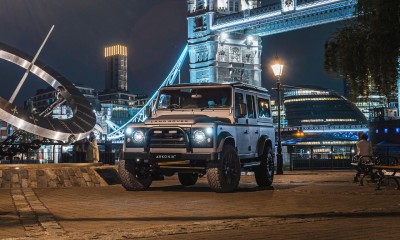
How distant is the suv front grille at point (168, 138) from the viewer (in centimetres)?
1342

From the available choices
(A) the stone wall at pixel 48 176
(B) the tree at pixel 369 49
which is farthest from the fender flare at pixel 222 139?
(B) the tree at pixel 369 49

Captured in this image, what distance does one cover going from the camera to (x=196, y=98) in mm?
14625

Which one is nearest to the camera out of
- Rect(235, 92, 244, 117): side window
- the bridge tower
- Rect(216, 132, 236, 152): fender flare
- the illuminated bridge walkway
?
Rect(216, 132, 236, 152): fender flare

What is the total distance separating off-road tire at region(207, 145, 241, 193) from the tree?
441 cm

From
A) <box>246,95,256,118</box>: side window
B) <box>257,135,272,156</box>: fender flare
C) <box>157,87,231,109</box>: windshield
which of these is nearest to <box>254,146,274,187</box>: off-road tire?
<box>257,135,272,156</box>: fender flare

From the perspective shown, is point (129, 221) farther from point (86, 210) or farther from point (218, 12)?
point (218, 12)

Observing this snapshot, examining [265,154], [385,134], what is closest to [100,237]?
[265,154]

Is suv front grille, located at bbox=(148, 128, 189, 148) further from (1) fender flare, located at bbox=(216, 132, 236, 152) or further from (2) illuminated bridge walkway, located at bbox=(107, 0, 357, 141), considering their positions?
(2) illuminated bridge walkway, located at bbox=(107, 0, 357, 141)

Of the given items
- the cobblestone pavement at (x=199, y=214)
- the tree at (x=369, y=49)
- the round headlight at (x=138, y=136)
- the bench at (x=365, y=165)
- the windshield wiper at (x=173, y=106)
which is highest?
the tree at (x=369, y=49)

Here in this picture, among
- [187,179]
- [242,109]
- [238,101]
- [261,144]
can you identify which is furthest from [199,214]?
[187,179]

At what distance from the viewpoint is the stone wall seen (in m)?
15.3

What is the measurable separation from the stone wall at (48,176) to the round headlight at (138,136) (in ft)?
8.64

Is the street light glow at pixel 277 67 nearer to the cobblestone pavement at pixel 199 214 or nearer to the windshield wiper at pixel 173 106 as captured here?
the windshield wiper at pixel 173 106

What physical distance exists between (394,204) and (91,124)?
13819mm
